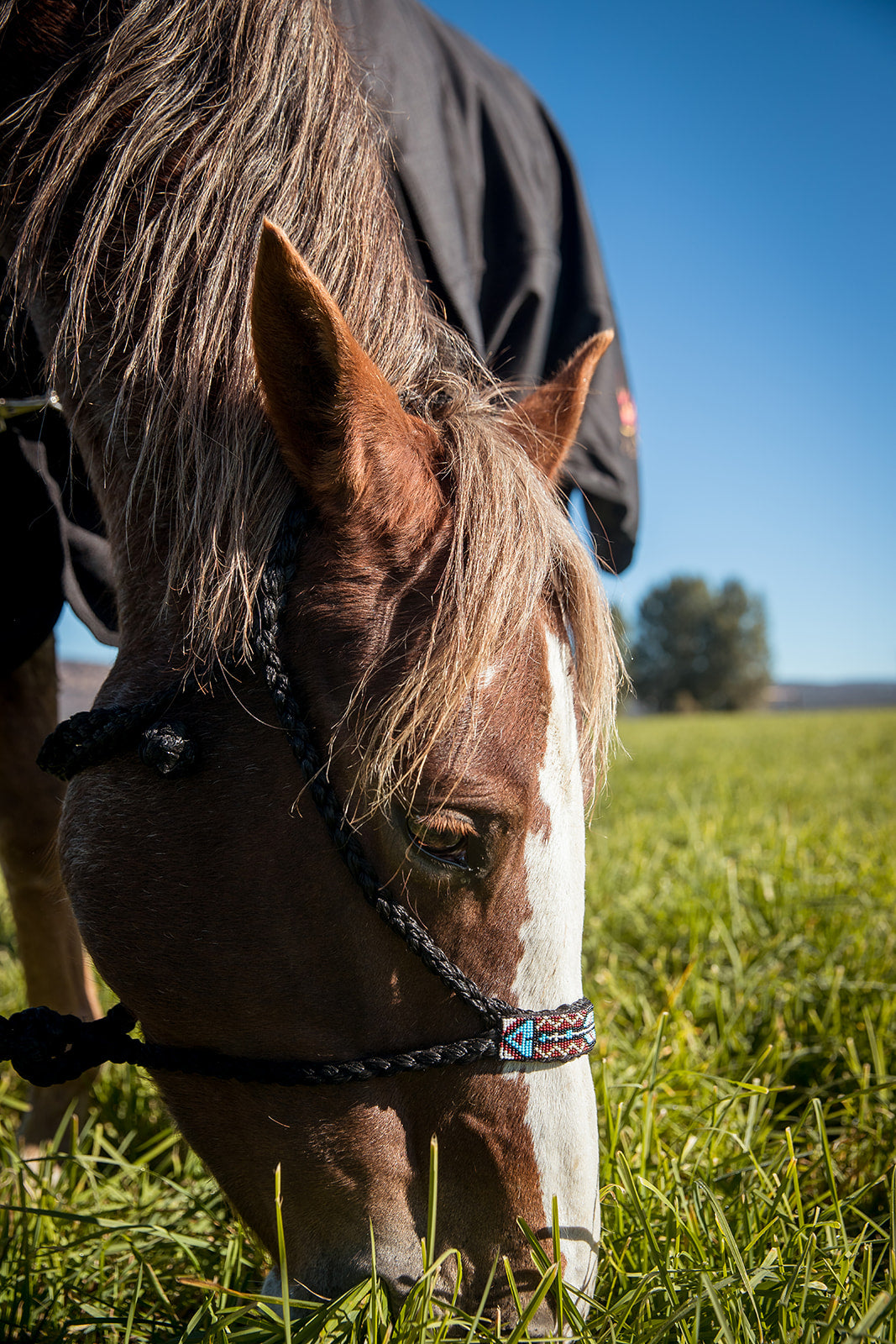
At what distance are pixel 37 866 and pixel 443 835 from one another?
1339 millimetres

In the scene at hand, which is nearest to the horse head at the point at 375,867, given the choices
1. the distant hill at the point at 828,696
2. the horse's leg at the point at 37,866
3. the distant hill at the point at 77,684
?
the horse's leg at the point at 37,866

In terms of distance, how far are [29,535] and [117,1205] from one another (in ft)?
4.54

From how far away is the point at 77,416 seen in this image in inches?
54.0

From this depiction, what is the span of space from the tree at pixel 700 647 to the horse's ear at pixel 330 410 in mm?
54745

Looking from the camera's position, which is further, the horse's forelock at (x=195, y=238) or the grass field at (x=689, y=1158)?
the horse's forelock at (x=195, y=238)

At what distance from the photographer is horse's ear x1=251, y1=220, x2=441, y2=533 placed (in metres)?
1.04

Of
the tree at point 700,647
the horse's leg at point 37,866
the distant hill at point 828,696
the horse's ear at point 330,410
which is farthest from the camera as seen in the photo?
the distant hill at point 828,696

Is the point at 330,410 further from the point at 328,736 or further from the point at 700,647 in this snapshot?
the point at 700,647

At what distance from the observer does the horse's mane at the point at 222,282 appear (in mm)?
1168

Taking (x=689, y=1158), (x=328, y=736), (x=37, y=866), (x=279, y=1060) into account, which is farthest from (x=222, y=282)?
(x=689, y=1158)

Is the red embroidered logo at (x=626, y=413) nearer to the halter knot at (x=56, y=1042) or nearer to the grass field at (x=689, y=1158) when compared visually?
the grass field at (x=689, y=1158)

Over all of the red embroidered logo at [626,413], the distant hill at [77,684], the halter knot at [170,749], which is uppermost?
the red embroidered logo at [626,413]

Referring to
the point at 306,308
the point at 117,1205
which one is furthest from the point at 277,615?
the point at 117,1205

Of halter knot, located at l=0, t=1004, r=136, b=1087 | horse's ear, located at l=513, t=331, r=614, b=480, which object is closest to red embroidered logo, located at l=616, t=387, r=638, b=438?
horse's ear, located at l=513, t=331, r=614, b=480
